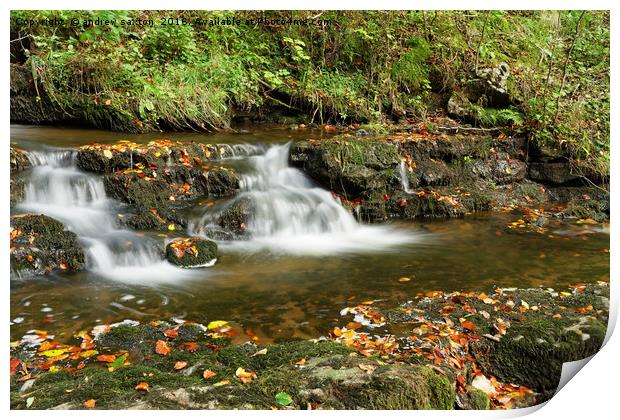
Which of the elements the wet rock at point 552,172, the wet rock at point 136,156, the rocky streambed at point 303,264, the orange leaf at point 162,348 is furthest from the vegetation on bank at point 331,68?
the orange leaf at point 162,348

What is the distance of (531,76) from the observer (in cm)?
813

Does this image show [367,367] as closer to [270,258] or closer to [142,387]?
[142,387]

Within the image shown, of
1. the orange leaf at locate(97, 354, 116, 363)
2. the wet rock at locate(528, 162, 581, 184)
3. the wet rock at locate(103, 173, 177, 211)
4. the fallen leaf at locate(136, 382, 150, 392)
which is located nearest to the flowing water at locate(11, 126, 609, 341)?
the wet rock at locate(103, 173, 177, 211)

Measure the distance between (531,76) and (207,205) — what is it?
5.52m

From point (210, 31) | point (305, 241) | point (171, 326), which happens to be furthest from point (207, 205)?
point (210, 31)

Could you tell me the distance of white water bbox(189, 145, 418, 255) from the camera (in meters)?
5.34

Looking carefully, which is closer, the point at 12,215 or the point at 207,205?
the point at 12,215

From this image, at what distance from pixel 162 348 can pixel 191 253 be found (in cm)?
156

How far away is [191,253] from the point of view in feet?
15.1

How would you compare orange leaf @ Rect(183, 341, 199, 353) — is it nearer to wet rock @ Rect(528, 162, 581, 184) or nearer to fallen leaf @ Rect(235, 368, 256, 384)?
fallen leaf @ Rect(235, 368, 256, 384)

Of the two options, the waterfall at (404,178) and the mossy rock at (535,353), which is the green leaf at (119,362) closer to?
the mossy rock at (535,353)

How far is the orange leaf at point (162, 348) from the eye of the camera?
3.07 meters

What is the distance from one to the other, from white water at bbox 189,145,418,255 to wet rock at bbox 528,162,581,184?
9.81 ft

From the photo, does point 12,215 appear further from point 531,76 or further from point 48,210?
point 531,76
